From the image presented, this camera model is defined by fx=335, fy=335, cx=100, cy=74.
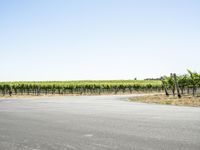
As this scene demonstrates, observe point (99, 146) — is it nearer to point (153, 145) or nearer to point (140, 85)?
point (153, 145)

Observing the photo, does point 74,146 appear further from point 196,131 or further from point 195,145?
point 196,131

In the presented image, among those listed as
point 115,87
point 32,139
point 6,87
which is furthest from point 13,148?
point 115,87

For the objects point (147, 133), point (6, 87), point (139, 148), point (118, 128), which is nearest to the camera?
point (139, 148)

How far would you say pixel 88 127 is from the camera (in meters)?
11.4

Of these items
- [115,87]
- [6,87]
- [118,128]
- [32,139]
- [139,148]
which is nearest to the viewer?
[139,148]

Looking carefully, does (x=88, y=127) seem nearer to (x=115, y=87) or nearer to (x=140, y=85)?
(x=115, y=87)

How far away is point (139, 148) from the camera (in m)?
7.52

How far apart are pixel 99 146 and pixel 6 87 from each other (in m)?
66.0

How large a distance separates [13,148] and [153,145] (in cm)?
328

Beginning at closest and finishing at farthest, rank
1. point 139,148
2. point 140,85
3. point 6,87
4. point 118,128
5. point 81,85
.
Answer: point 139,148, point 118,128, point 6,87, point 81,85, point 140,85

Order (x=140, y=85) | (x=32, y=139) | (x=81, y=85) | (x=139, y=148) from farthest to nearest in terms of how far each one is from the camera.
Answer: (x=140, y=85) → (x=81, y=85) → (x=32, y=139) → (x=139, y=148)

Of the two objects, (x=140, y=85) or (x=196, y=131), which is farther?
(x=140, y=85)

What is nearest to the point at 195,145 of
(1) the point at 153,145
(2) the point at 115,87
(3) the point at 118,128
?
(1) the point at 153,145

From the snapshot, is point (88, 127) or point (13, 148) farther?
point (88, 127)
